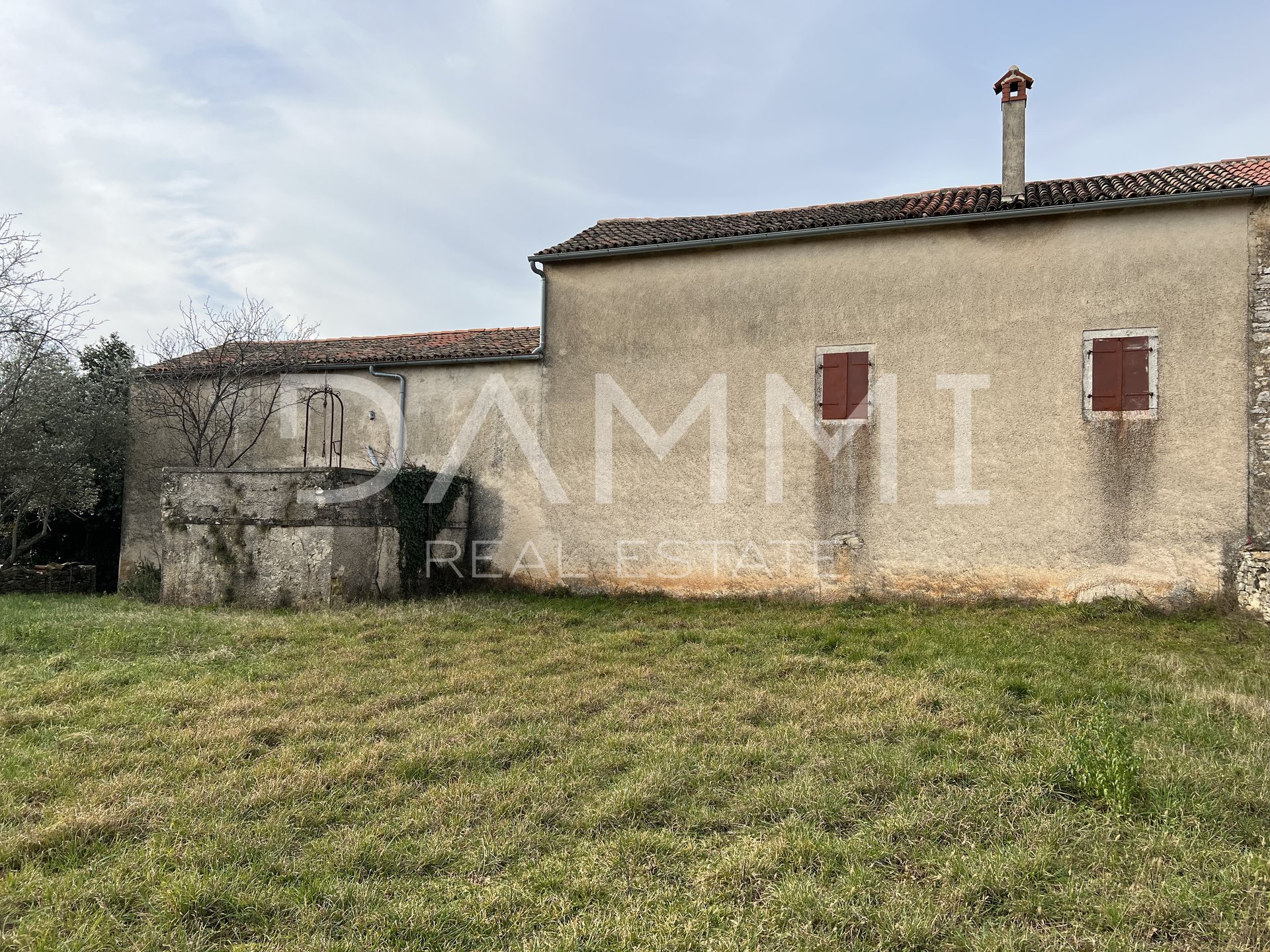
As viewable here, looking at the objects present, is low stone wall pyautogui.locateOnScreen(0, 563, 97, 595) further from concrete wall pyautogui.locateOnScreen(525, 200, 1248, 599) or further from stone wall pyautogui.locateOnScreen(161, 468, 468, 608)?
concrete wall pyautogui.locateOnScreen(525, 200, 1248, 599)

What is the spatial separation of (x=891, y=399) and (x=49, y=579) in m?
13.7

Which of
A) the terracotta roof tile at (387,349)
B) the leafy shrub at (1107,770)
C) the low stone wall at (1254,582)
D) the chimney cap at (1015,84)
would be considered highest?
the chimney cap at (1015,84)

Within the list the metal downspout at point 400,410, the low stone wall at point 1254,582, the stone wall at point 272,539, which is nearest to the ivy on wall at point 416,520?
the stone wall at point 272,539

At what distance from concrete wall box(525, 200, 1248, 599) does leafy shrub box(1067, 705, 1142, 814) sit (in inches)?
233

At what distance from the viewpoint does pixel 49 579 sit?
12.9m

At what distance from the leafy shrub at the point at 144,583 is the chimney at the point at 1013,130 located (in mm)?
12500

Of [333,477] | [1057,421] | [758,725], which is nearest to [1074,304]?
[1057,421]

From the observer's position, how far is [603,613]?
9.77 meters

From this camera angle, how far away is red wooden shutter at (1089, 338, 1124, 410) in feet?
31.2

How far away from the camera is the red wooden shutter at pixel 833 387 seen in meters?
10.5

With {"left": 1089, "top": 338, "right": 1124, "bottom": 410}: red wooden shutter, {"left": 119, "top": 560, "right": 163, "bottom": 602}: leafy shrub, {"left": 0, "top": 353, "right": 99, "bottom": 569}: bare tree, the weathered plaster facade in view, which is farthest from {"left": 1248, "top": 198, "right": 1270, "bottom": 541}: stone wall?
{"left": 0, "top": 353, "right": 99, "bottom": 569}: bare tree

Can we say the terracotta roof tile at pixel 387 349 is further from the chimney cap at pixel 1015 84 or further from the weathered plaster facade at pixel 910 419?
the chimney cap at pixel 1015 84

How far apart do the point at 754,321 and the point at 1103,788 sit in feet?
26.8

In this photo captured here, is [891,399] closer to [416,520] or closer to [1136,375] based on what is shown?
[1136,375]
